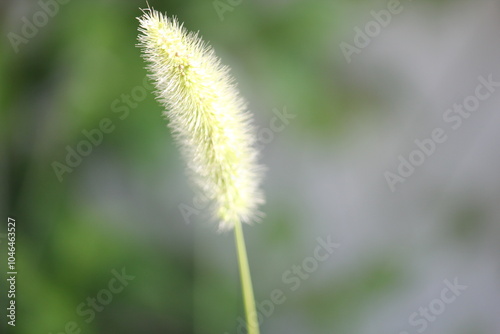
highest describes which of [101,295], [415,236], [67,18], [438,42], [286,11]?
[438,42]

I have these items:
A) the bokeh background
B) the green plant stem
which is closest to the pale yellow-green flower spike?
the green plant stem

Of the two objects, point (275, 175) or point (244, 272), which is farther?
point (275, 175)

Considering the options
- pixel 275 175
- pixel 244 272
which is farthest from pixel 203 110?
pixel 275 175

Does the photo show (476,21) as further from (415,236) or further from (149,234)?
(149,234)

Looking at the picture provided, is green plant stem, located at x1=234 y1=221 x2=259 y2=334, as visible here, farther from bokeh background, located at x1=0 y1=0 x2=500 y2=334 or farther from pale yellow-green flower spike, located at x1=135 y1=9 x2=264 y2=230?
bokeh background, located at x1=0 y1=0 x2=500 y2=334

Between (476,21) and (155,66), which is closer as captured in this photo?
(155,66)

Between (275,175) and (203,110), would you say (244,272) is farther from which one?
(275,175)

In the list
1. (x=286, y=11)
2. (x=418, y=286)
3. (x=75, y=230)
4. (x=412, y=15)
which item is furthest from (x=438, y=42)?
(x=75, y=230)
